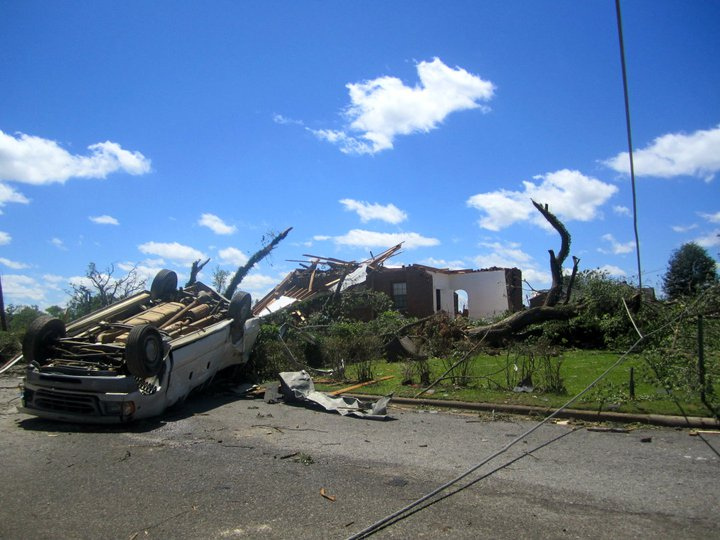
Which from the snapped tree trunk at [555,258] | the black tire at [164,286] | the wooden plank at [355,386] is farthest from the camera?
the snapped tree trunk at [555,258]

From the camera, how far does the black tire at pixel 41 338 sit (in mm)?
8367

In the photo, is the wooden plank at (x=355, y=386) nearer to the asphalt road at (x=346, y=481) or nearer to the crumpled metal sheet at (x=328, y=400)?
the crumpled metal sheet at (x=328, y=400)

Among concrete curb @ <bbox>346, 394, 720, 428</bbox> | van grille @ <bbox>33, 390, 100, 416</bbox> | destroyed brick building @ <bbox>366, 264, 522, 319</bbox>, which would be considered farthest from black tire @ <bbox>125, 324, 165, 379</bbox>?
destroyed brick building @ <bbox>366, 264, 522, 319</bbox>

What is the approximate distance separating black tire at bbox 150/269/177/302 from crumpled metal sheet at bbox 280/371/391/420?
129 inches

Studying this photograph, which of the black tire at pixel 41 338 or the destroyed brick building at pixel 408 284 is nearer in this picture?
the black tire at pixel 41 338

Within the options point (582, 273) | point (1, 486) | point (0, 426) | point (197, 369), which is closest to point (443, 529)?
point (1, 486)

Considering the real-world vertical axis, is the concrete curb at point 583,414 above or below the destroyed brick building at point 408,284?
below

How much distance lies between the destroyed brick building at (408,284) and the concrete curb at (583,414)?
15129mm

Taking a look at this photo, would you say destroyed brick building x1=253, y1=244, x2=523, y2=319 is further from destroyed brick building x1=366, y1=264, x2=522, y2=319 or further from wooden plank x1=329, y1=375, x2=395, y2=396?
wooden plank x1=329, y1=375, x2=395, y2=396

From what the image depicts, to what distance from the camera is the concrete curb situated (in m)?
6.98

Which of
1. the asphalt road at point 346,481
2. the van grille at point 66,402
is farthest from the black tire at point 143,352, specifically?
the asphalt road at point 346,481

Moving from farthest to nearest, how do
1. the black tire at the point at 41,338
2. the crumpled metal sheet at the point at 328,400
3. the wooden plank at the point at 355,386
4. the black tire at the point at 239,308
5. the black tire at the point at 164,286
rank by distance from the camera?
the black tire at the point at 164,286 < the black tire at the point at 239,308 < the wooden plank at the point at 355,386 < the crumpled metal sheet at the point at 328,400 < the black tire at the point at 41,338

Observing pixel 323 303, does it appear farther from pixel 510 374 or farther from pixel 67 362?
pixel 67 362

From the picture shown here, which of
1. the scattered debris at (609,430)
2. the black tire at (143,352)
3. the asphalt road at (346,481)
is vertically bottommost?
the asphalt road at (346,481)
